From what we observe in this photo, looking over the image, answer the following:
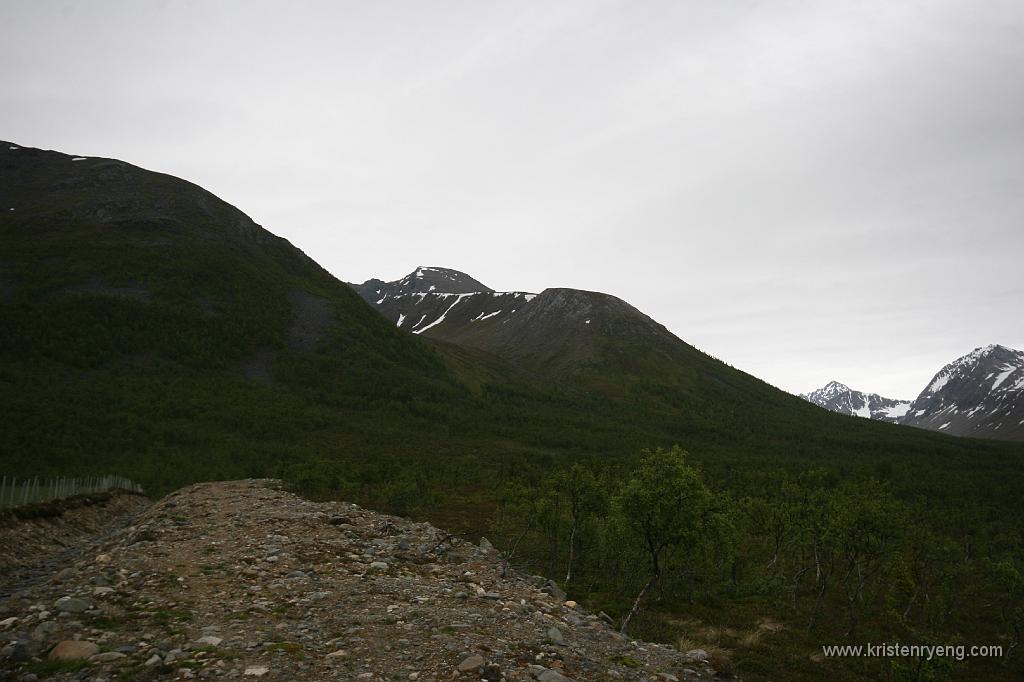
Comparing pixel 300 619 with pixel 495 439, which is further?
pixel 495 439

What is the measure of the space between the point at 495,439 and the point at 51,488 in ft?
216

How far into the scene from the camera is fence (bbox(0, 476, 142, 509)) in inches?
1052

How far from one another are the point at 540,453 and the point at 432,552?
5977 cm

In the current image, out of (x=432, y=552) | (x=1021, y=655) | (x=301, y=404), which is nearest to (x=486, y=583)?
(x=432, y=552)

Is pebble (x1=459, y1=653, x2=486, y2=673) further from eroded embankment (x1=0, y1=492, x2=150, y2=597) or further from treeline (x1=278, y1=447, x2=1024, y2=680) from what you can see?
eroded embankment (x1=0, y1=492, x2=150, y2=597)

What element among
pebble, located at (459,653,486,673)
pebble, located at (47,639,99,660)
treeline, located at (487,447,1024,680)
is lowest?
treeline, located at (487,447,1024,680)

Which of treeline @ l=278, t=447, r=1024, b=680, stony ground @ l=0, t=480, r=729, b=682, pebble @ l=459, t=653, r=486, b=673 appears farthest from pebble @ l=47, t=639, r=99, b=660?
treeline @ l=278, t=447, r=1024, b=680

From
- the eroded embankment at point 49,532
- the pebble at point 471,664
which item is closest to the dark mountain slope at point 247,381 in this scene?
the eroded embankment at point 49,532

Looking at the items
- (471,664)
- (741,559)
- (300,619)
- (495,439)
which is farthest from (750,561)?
(495,439)

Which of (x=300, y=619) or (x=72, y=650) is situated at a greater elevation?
(x=72, y=650)

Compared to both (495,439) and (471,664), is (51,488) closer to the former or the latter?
(471,664)

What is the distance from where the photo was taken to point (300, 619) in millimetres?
14039

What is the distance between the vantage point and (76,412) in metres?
55.3

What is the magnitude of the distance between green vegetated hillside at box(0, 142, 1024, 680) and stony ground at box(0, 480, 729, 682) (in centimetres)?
726
